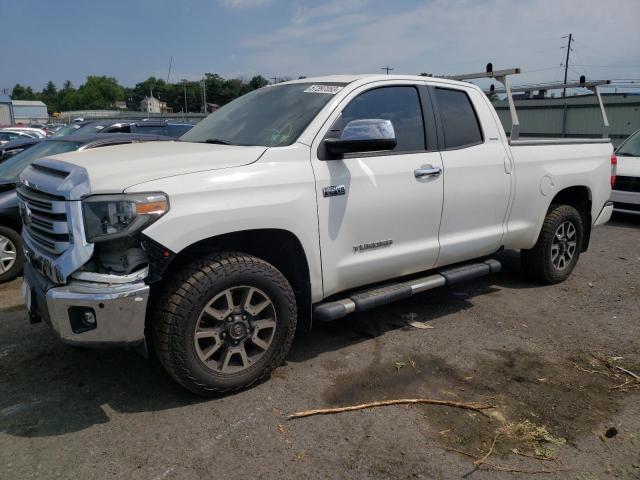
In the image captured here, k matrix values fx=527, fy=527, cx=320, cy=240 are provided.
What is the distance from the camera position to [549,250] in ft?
17.4

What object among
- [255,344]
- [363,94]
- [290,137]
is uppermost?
[363,94]

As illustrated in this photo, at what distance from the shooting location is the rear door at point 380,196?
3488 mm

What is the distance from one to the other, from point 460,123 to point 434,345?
1.85m

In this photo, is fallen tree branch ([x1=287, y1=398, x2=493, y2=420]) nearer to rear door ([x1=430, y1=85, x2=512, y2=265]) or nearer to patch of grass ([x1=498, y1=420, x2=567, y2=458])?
patch of grass ([x1=498, y1=420, x2=567, y2=458])

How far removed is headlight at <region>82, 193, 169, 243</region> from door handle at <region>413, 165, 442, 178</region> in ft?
6.50

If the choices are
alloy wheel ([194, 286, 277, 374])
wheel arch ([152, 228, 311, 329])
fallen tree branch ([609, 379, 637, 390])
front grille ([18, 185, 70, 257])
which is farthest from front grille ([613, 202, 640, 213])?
front grille ([18, 185, 70, 257])

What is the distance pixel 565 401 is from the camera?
10.7 ft

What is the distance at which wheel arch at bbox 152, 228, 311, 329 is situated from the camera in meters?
3.11

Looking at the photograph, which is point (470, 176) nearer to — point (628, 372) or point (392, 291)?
point (392, 291)

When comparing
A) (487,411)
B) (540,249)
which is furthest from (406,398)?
(540,249)

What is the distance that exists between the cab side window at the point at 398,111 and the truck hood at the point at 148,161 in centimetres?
90

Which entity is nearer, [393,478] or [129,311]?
[393,478]

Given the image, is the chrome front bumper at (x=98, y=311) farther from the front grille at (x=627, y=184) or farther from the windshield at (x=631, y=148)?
the windshield at (x=631, y=148)

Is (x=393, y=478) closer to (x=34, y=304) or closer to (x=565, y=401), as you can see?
(x=565, y=401)
